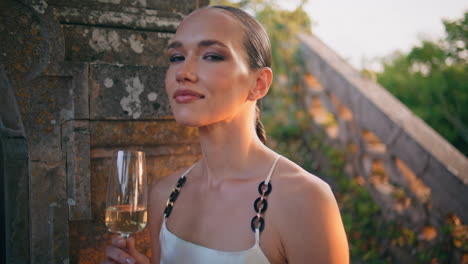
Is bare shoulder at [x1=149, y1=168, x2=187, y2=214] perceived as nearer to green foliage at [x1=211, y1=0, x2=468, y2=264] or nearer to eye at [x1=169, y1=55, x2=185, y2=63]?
eye at [x1=169, y1=55, x2=185, y2=63]

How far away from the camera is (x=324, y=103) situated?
560 centimetres

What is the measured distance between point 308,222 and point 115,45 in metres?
1.39

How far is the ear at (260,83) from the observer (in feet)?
6.61

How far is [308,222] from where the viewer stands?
5.59 ft

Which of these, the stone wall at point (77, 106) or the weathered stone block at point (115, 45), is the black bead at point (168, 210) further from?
the weathered stone block at point (115, 45)

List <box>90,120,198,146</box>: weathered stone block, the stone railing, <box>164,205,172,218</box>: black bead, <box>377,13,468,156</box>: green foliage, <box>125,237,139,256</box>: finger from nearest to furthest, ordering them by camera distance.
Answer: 1. <box>125,237,139,256</box>: finger
2. <box>164,205,172,218</box>: black bead
3. <box>90,120,198,146</box>: weathered stone block
4. the stone railing
5. <box>377,13,468,156</box>: green foliage

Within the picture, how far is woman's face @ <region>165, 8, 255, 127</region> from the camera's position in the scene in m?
1.85

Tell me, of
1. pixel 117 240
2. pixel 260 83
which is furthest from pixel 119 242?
pixel 260 83

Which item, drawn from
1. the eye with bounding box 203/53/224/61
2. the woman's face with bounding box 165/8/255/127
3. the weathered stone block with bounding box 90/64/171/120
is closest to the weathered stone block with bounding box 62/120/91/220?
the weathered stone block with bounding box 90/64/171/120

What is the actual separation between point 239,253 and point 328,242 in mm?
368

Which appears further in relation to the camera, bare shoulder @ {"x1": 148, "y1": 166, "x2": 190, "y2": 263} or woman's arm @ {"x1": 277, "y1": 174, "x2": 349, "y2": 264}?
bare shoulder @ {"x1": 148, "y1": 166, "x2": 190, "y2": 263}

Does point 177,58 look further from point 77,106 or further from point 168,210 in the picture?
point 168,210

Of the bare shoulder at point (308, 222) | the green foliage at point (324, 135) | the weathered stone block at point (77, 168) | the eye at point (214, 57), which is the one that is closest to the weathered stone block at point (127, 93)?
the weathered stone block at point (77, 168)

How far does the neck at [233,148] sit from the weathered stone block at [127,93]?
0.45 meters
